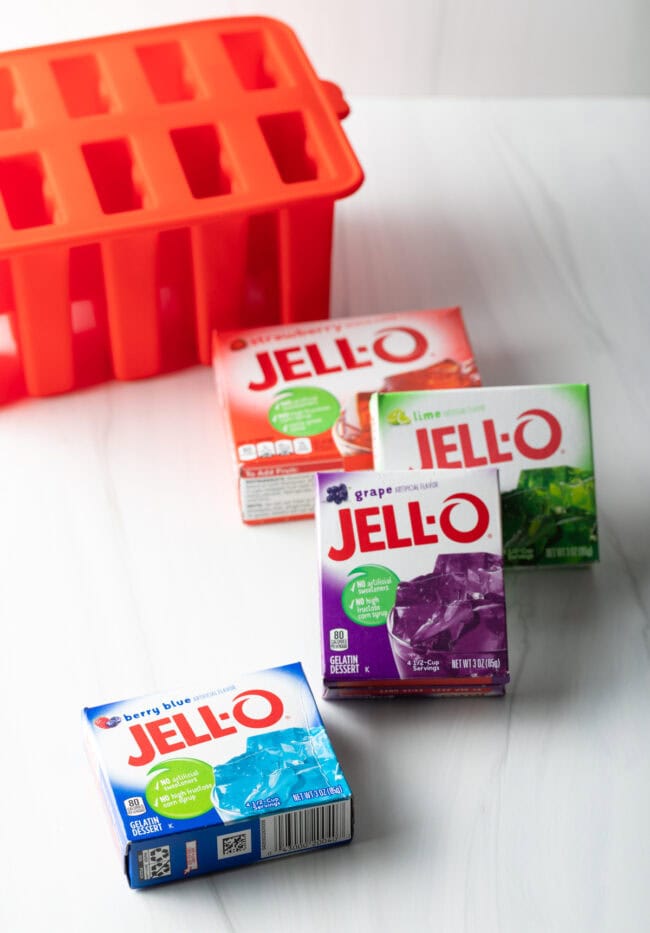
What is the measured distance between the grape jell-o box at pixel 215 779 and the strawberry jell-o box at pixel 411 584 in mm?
56

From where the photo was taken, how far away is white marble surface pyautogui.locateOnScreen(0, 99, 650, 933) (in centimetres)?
92

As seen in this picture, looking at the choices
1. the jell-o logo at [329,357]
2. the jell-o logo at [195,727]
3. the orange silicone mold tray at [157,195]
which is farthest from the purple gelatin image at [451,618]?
the orange silicone mold tray at [157,195]

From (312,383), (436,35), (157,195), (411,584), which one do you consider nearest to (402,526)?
(411,584)

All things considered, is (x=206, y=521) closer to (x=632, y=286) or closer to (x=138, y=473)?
(x=138, y=473)

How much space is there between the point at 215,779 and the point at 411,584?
0.20m

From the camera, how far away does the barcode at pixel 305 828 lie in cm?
91

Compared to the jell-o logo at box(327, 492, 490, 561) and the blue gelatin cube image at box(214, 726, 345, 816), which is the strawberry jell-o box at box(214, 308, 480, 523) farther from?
the blue gelatin cube image at box(214, 726, 345, 816)

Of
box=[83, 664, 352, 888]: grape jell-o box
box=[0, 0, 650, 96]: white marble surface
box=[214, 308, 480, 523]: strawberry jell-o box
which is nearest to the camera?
box=[83, 664, 352, 888]: grape jell-o box

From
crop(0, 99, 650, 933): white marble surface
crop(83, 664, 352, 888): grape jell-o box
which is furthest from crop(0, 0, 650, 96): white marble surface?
crop(83, 664, 352, 888): grape jell-o box

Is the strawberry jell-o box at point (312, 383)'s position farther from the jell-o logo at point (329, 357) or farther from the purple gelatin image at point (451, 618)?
the purple gelatin image at point (451, 618)

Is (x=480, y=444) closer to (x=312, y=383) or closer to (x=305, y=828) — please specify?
(x=312, y=383)

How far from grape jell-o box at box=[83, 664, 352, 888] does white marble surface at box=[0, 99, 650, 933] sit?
0.09 feet

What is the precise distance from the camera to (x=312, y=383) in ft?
3.91

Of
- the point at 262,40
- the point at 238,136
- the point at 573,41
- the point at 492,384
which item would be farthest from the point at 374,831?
the point at 573,41
